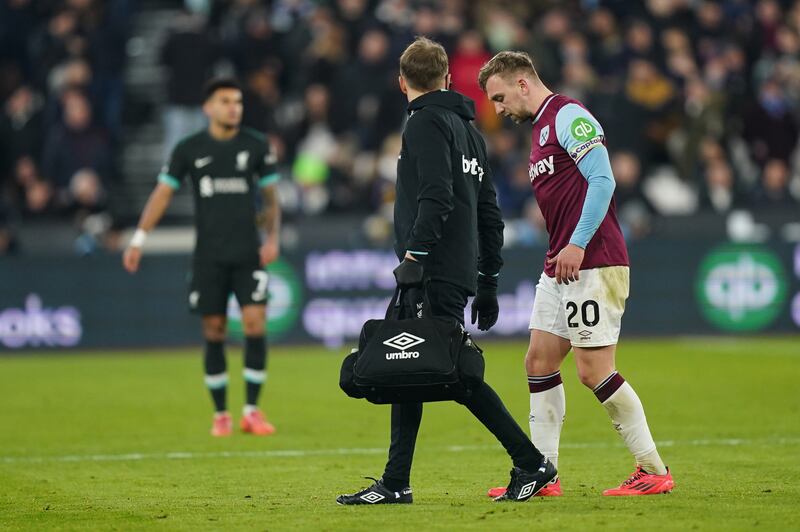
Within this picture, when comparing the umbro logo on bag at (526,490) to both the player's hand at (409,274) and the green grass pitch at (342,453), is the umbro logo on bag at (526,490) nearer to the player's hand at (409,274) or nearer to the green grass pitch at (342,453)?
the green grass pitch at (342,453)

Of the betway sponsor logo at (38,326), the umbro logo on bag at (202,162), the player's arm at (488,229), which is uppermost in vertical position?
the umbro logo on bag at (202,162)

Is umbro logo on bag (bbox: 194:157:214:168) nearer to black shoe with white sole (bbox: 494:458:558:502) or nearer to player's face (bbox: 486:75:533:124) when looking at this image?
player's face (bbox: 486:75:533:124)

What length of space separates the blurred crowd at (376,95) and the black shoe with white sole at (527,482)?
12.0 metres

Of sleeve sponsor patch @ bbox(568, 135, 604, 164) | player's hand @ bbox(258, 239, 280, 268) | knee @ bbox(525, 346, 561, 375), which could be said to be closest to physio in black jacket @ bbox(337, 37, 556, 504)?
sleeve sponsor patch @ bbox(568, 135, 604, 164)

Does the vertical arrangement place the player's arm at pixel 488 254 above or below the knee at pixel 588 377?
above

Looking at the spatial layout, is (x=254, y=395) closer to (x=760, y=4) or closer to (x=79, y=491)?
(x=79, y=491)

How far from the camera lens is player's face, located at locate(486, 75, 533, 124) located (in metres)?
7.71

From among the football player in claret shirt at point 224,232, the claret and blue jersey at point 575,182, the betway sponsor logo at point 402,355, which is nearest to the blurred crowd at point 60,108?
the football player in claret shirt at point 224,232

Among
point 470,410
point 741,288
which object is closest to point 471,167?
point 470,410

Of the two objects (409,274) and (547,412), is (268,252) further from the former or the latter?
(409,274)

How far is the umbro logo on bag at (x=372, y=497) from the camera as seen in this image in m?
7.38

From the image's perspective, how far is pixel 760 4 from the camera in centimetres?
2392

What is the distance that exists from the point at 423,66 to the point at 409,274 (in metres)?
1.08

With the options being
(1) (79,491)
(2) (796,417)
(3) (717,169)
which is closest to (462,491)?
(1) (79,491)
